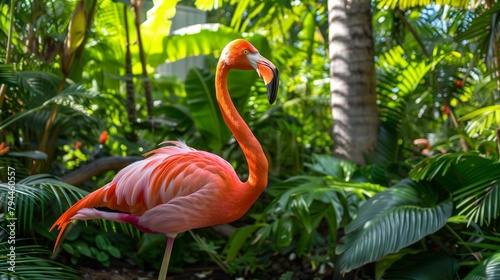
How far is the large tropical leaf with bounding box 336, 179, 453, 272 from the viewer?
3.45m

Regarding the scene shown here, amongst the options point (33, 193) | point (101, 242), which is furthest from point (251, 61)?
point (101, 242)

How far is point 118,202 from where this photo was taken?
2.75 metres

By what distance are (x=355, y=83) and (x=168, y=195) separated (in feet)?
8.32

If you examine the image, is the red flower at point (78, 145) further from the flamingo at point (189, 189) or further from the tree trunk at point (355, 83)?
the flamingo at point (189, 189)

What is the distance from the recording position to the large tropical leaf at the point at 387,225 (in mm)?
3447

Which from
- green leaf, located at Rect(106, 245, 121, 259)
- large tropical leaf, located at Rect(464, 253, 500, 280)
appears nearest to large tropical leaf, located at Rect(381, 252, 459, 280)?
large tropical leaf, located at Rect(464, 253, 500, 280)

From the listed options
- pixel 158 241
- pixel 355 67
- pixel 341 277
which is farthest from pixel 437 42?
pixel 158 241

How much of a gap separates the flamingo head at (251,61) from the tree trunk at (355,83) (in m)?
2.28

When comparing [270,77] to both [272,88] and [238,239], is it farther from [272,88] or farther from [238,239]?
[238,239]

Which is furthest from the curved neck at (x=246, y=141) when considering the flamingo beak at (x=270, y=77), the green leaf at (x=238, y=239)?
the green leaf at (x=238, y=239)

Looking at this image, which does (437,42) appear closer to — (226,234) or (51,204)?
(226,234)

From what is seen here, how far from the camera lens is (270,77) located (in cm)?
249

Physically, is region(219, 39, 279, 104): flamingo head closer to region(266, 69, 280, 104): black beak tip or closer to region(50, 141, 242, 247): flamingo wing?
region(266, 69, 280, 104): black beak tip

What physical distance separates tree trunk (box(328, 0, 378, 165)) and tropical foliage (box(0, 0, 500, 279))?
0.17 m
